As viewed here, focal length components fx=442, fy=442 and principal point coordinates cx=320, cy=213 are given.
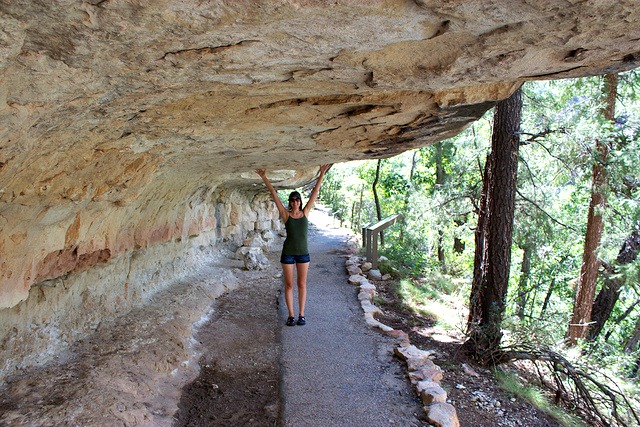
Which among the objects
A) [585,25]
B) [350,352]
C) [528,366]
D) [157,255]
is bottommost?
[528,366]

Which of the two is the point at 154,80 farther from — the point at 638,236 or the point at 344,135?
the point at 638,236

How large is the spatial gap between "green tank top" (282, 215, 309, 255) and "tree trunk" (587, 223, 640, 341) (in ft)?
20.0

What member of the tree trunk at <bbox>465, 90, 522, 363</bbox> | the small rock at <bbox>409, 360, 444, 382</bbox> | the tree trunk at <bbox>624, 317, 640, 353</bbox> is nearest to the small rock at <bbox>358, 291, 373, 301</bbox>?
the tree trunk at <bbox>465, 90, 522, 363</bbox>

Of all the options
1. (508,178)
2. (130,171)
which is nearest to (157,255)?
(130,171)

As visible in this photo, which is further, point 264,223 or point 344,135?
point 264,223

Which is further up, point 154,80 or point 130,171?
point 154,80

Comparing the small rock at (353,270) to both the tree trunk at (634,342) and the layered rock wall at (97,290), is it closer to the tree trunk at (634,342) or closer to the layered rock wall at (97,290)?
the layered rock wall at (97,290)

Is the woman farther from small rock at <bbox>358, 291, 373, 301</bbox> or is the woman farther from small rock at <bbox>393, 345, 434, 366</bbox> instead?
small rock at <bbox>358, 291, 373, 301</bbox>

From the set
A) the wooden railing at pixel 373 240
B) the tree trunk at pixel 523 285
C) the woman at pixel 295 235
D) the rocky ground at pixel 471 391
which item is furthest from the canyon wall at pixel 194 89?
the wooden railing at pixel 373 240

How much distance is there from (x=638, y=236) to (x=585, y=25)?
887 centimetres

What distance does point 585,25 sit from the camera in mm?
A: 1950

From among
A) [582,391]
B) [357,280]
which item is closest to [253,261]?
[357,280]

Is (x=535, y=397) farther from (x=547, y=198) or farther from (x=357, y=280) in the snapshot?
(x=547, y=198)

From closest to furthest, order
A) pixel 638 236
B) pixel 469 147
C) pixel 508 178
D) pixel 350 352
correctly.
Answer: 1. pixel 350 352
2. pixel 508 178
3. pixel 638 236
4. pixel 469 147
